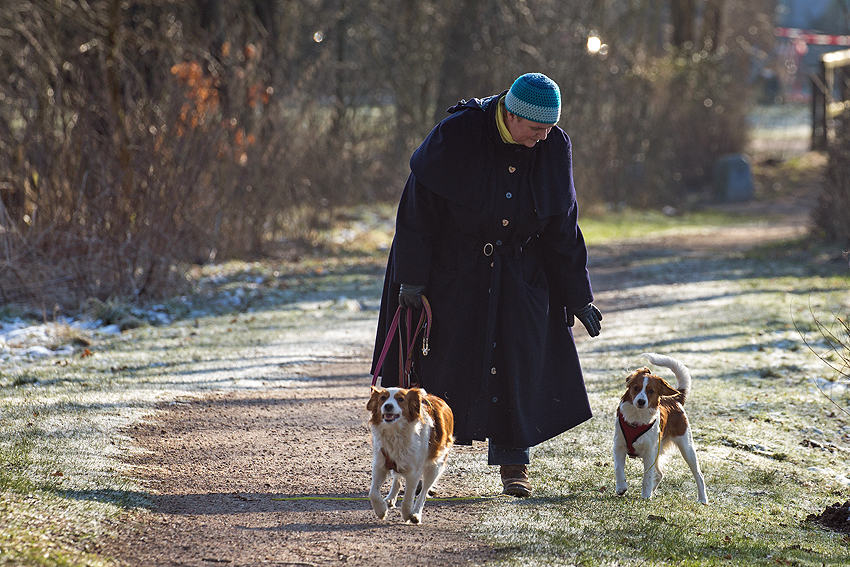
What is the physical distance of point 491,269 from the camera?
15.7ft

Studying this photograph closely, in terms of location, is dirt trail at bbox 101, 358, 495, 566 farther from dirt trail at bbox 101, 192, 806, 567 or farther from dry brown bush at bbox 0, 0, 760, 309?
dry brown bush at bbox 0, 0, 760, 309

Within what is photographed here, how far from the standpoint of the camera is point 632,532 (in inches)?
169

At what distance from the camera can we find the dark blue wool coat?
4.67 meters

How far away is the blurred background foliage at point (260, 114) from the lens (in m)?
10.4

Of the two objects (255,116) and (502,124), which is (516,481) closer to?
(502,124)

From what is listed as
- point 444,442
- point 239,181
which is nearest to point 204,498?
point 444,442

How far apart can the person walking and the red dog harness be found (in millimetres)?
361

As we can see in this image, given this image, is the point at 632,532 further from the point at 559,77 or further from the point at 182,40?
the point at 559,77

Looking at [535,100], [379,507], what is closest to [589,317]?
[535,100]

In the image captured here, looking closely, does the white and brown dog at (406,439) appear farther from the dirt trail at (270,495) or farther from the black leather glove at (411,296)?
the black leather glove at (411,296)

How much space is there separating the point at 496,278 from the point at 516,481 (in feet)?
3.58

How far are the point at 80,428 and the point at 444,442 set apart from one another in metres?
2.48

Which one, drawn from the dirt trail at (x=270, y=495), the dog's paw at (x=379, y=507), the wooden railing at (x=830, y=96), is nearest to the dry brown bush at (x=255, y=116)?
the wooden railing at (x=830, y=96)

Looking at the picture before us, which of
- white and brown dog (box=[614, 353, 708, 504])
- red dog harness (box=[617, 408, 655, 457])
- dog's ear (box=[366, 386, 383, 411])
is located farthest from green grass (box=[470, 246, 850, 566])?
A: dog's ear (box=[366, 386, 383, 411])
